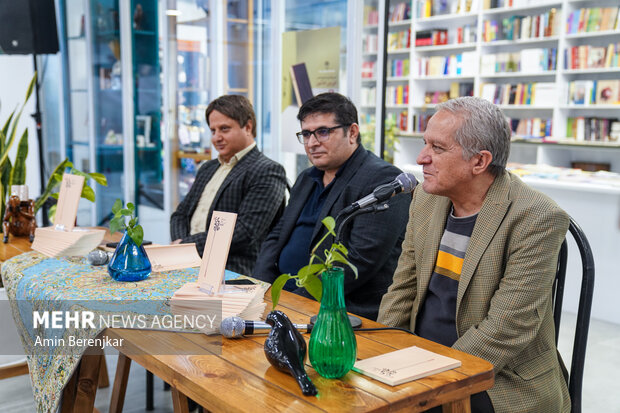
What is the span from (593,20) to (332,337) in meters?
5.61

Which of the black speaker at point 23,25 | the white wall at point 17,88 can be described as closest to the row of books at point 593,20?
the black speaker at point 23,25

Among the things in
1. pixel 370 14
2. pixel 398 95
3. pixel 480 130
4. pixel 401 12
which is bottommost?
pixel 480 130

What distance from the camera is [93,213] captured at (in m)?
6.58

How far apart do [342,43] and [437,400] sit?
2.64 meters

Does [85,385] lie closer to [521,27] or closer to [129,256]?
[129,256]

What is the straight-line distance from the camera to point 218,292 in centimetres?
150

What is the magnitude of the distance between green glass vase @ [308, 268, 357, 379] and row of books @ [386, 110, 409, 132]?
22.4 ft

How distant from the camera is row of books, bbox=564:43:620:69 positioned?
5703mm

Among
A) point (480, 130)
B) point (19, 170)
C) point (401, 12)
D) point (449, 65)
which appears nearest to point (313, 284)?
point (480, 130)

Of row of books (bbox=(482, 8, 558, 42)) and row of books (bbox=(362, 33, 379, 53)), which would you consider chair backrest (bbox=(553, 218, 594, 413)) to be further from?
row of books (bbox=(482, 8, 558, 42))

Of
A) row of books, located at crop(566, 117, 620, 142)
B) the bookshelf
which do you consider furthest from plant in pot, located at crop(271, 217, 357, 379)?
row of books, located at crop(566, 117, 620, 142)

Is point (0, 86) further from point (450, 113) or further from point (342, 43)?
point (450, 113)

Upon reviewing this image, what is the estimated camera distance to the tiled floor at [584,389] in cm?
258

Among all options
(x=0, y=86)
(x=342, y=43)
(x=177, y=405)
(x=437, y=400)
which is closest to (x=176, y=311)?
(x=177, y=405)
